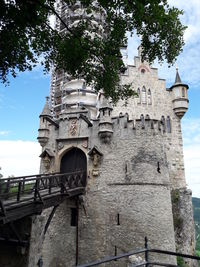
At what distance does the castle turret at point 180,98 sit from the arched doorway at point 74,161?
35.5 feet

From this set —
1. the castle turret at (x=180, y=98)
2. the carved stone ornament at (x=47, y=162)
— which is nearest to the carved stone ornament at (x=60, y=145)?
the carved stone ornament at (x=47, y=162)

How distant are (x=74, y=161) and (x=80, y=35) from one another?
352 inches

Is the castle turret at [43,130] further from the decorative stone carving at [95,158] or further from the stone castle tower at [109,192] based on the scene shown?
the decorative stone carving at [95,158]

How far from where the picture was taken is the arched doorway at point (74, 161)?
15.2 m

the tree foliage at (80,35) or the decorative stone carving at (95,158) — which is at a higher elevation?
the tree foliage at (80,35)

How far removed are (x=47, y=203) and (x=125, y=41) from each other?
8193mm

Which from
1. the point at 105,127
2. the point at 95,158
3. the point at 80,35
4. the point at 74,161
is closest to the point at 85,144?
the point at 95,158

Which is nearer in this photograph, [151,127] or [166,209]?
[166,209]

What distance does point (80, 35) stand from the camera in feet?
29.3

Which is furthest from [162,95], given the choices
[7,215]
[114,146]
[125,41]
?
[7,215]

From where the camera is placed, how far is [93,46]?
9.06 metres

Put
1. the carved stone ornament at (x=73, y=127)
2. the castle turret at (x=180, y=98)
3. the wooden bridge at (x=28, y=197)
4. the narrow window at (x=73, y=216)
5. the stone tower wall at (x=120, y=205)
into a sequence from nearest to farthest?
1. the wooden bridge at (x=28, y=197)
2. the stone tower wall at (x=120, y=205)
3. the narrow window at (x=73, y=216)
4. the carved stone ornament at (x=73, y=127)
5. the castle turret at (x=180, y=98)

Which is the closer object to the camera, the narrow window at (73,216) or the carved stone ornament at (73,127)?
the narrow window at (73,216)

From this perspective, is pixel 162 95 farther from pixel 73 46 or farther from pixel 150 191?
pixel 73 46
